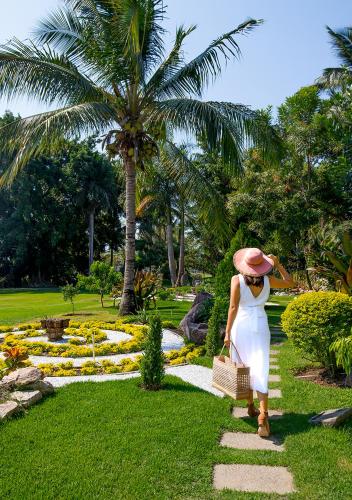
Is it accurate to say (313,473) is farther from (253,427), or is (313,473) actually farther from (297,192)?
(297,192)

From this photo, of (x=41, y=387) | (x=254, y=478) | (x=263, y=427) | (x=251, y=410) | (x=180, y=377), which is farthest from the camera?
(x=180, y=377)

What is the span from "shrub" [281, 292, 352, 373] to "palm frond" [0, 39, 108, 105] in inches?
324

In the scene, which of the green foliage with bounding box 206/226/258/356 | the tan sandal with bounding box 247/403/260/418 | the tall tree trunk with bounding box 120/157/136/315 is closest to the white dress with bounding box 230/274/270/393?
the tan sandal with bounding box 247/403/260/418

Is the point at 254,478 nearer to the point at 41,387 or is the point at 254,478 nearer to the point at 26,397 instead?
the point at 26,397

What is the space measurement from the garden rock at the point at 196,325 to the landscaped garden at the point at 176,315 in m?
0.04

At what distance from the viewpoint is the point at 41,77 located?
37.8 feet

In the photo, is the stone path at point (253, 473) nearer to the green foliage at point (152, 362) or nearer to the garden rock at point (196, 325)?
the green foliage at point (152, 362)

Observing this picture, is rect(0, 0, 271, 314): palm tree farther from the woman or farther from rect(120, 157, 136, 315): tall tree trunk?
the woman

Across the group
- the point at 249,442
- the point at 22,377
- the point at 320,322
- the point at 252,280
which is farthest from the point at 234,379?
the point at 22,377

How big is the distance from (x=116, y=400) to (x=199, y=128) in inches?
294

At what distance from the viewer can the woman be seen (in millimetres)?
5008

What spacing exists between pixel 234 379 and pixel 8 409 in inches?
98.7

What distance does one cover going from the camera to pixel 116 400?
5.84 meters

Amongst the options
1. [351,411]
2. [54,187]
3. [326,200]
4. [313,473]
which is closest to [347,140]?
[326,200]
